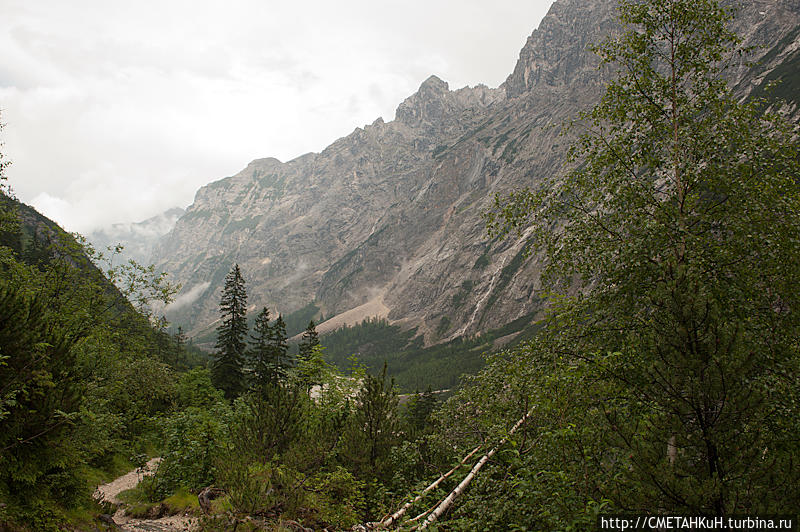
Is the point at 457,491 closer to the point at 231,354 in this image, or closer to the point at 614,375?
A: the point at 614,375

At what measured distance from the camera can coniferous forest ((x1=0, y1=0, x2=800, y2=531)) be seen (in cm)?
469

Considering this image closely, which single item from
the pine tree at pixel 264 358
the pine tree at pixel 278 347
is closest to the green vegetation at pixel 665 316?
the pine tree at pixel 264 358

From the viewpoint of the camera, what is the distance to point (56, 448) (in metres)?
8.99

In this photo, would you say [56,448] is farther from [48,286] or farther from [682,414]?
[48,286]

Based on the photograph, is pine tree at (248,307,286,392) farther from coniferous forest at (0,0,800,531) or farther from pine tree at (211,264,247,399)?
coniferous forest at (0,0,800,531)

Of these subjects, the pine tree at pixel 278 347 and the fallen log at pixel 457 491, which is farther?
the pine tree at pixel 278 347

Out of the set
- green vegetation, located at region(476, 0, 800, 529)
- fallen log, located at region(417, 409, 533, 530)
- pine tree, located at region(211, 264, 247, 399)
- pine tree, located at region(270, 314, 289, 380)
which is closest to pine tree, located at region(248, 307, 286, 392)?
pine tree, located at region(270, 314, 289, 380)

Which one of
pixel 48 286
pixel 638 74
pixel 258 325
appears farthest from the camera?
pixel 258 325

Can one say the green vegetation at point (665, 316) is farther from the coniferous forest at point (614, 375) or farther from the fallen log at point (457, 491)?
the fallen log at point (457, 491)

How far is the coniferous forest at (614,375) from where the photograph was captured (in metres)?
4.69

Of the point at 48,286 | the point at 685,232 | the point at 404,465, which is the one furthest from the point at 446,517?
the point at 48,286

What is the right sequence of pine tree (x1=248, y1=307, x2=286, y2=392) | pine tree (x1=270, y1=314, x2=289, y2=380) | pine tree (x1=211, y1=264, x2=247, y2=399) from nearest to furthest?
pine tree (x1=211, y1=264, x2=247, y2=399) → pine tree (x1=248, y1=307, x2=286, y2=392) → pine tree (x1=270, y1=314, x2=289, y2=380)

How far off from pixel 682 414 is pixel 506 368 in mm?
3740

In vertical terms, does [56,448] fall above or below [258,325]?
below
